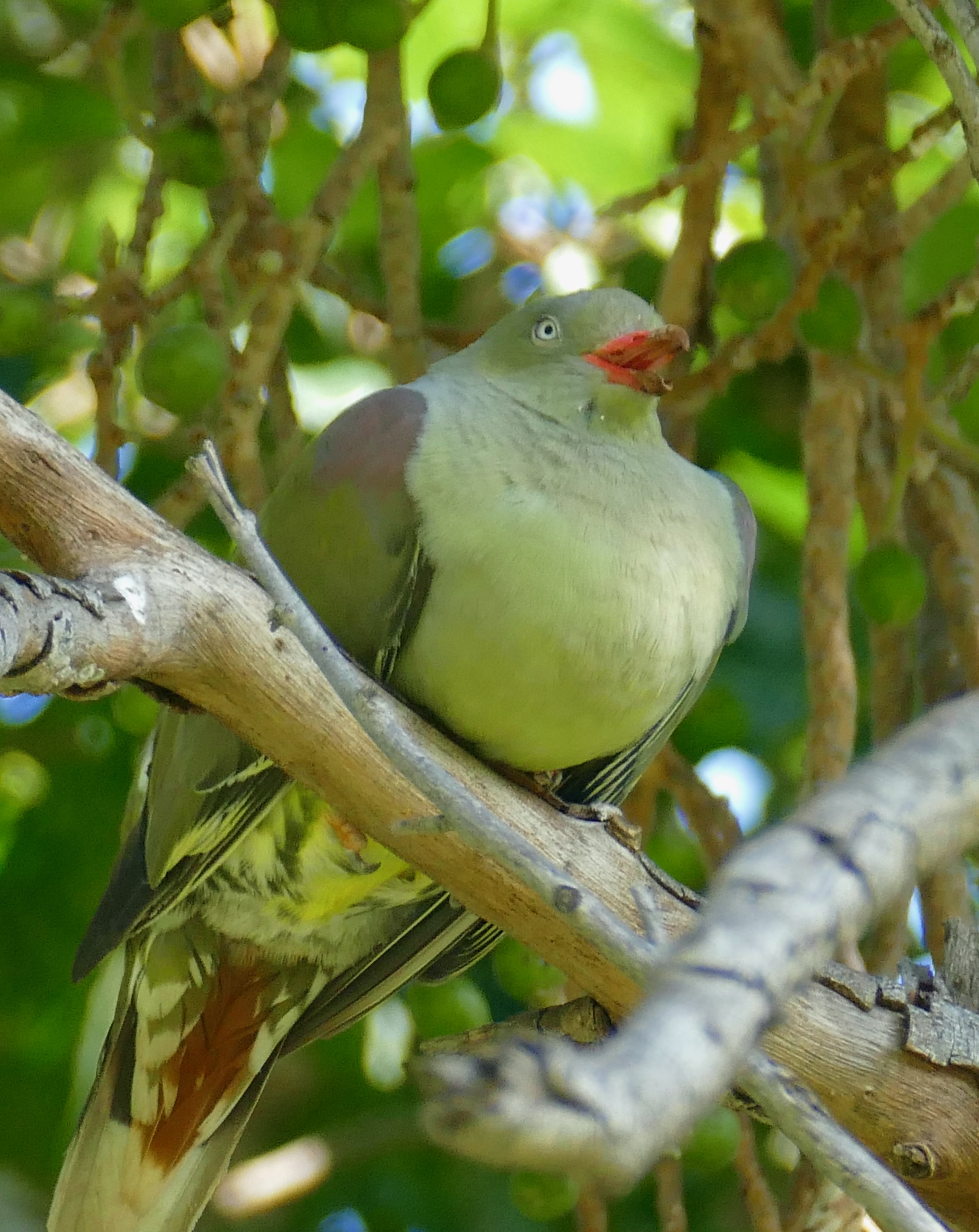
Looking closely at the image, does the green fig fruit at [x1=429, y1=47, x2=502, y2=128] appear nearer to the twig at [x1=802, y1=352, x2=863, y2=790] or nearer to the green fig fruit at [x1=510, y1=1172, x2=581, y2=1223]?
the twig at [x1=802, y1=352, x2=863, y2=790]

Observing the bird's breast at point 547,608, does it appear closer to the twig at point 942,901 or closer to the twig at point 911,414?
the twig at point 911,414

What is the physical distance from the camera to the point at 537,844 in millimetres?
1942

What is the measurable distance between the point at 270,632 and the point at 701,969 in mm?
1035

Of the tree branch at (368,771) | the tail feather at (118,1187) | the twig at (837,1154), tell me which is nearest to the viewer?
the twig at (837,1154)

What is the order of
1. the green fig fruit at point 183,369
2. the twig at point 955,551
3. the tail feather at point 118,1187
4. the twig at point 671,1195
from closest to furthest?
the green fig fruit at point 183,369 → the twig at point 671,1195 → the tail feather at point 118,1187 → the twig at point 955,551

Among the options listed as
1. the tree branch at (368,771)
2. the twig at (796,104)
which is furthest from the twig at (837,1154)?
the twig at (796,104)

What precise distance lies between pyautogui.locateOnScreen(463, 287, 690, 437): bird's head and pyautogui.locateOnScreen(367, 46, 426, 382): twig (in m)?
0.19

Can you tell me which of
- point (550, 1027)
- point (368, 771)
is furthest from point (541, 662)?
point (550, 1027)

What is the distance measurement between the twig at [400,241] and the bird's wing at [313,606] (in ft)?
1.51

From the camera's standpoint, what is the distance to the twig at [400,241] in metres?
2.46

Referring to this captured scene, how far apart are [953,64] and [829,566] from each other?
3.04ft

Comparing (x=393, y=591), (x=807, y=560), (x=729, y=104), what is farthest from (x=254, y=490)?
(x=729, y=104)

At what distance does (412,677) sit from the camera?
6.86ft

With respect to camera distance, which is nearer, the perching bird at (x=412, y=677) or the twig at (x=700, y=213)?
the perching bird at (x=412, y=677)
